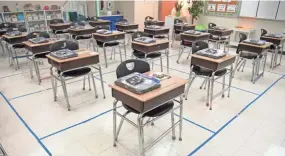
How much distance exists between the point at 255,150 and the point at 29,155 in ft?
8.38

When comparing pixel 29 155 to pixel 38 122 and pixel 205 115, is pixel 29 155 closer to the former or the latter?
pixel 38 122

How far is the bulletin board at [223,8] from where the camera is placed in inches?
288

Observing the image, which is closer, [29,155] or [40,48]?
[29,155]

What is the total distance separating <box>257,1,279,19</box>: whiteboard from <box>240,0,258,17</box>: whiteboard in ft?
0.48

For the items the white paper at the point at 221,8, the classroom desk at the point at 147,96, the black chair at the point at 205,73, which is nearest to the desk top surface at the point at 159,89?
the classroom desk at the point at 147,96

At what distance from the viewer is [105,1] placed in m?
9.20

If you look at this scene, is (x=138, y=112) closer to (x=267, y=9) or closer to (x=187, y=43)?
(x=187, y=43)

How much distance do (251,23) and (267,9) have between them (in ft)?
2.10

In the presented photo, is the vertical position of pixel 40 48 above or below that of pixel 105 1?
below

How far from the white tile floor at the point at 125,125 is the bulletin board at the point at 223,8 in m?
4.16

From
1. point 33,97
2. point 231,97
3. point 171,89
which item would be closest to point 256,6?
point 231,97

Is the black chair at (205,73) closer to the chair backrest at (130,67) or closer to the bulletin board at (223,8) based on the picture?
the chair backrest at (130,67)

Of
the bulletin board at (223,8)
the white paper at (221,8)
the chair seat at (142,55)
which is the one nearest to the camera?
the chair seat at (142,55)

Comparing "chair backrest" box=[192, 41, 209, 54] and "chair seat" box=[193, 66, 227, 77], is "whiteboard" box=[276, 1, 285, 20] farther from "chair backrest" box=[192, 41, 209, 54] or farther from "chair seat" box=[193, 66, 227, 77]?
"chair seat" box=[193, 66, 227, 77]
